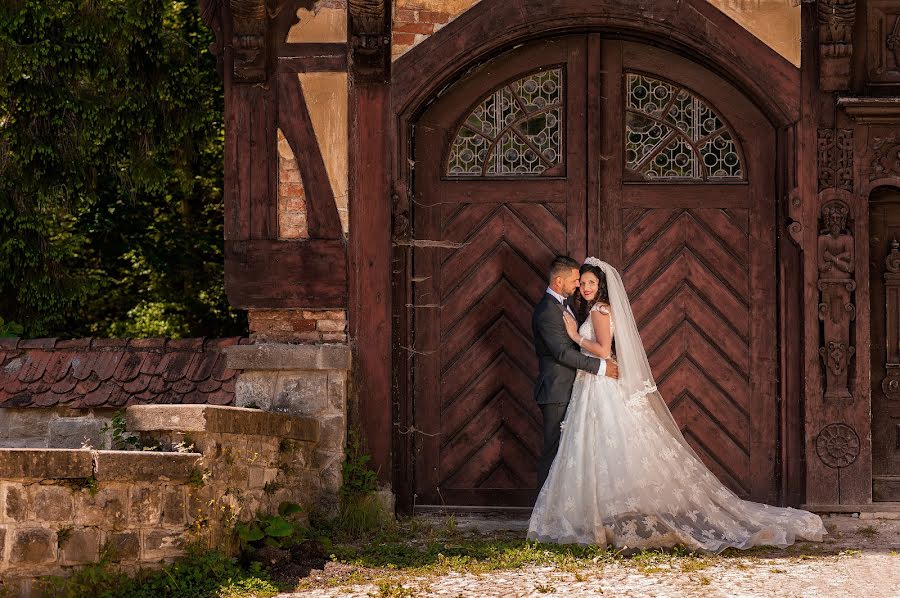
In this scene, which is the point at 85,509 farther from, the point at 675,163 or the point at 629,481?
the point at 675,163

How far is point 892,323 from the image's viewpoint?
877cm

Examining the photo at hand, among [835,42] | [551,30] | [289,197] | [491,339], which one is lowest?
[491,339]

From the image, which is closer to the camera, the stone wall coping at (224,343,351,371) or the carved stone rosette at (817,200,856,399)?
the stone wall coping at (224,343,351,371)

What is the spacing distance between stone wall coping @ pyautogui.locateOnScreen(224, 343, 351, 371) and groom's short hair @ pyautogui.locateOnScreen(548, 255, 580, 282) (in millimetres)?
1430

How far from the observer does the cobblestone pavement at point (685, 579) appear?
6227 mm

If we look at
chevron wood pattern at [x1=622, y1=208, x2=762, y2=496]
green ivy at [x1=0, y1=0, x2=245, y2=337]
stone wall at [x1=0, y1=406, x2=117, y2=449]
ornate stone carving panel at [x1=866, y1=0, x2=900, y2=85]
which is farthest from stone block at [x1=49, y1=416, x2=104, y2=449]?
ornate stone carving panel at [x1=866, y1=0, x2=900, y2=85]

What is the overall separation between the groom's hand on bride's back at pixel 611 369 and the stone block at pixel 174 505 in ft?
9.35

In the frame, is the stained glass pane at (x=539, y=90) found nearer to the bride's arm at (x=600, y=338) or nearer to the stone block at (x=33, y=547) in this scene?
the bride's arm at (x=600, y=338)

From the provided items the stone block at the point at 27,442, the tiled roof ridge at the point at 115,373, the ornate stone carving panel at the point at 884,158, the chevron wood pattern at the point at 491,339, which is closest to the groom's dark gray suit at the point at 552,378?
the chevron wood pattern at the point at 491,339

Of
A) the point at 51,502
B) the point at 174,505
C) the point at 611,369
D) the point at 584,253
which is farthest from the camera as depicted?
the point at 584,253

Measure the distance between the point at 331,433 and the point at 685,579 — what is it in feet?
9.00

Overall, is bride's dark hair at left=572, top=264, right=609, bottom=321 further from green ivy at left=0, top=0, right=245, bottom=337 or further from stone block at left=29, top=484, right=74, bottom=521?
green ivy at left=0, top=0, right=245, bottom=337

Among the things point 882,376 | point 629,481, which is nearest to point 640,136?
point 882,376

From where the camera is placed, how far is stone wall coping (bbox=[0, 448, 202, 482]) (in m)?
5.89
